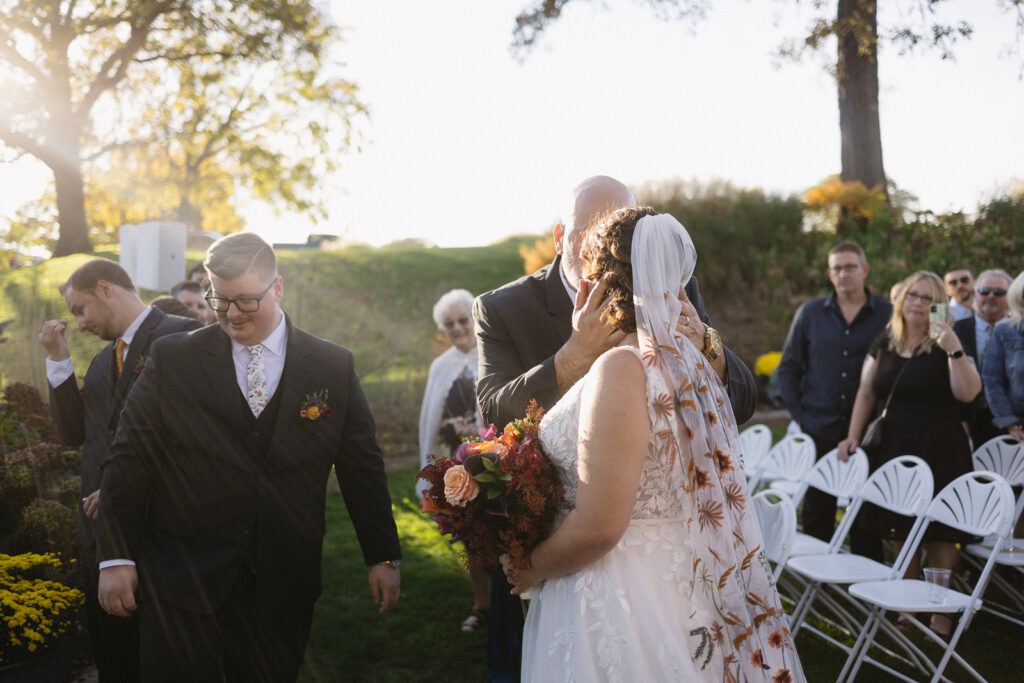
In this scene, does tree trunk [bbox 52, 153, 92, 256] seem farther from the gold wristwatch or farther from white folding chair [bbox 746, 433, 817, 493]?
the gold wristwatch

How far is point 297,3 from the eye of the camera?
2028 centimetres

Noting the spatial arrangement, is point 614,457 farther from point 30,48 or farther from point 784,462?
point 30,48

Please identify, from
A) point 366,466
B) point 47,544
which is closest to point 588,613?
point 366,466

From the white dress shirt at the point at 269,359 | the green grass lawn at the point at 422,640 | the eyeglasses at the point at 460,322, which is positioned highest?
the white dress shirt at the point at 269,359

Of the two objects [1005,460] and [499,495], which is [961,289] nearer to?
[1005,460]

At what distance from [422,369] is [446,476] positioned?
1024cm

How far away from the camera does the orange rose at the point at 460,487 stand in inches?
94.1

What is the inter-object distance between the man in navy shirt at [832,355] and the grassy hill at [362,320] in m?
6.26

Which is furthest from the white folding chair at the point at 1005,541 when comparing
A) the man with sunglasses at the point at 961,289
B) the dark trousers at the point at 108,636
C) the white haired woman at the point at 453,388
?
the dark trousers at the point at 108,636

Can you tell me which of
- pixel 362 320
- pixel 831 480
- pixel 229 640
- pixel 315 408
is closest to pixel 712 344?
pixel 315 408

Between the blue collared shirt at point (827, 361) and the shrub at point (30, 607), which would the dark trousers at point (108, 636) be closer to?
the shrub at point (30, 607)

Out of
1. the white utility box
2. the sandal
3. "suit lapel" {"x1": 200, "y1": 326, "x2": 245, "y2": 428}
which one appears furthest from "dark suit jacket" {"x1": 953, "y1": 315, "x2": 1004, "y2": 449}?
the white utility box

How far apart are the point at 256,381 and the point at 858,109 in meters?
15.1

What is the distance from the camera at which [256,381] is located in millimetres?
3295
